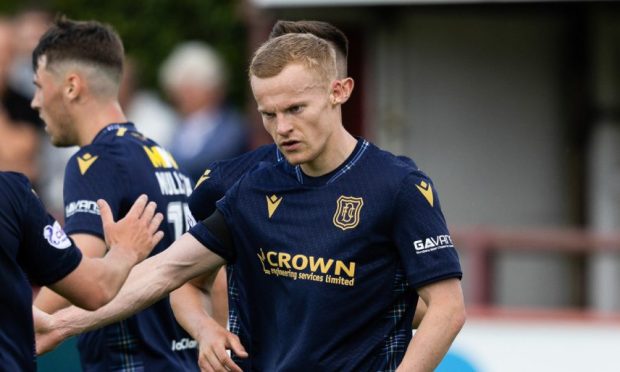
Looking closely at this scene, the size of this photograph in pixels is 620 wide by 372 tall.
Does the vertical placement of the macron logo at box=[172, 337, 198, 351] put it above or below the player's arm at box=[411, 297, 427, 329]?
below

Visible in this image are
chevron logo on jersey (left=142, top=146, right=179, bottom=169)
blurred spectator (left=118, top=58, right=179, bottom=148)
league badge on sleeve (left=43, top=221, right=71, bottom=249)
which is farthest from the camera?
blurred spectator (left=118, top=58, right=179, bottom=148)

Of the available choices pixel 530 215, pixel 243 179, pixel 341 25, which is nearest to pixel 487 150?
pixel 530 215

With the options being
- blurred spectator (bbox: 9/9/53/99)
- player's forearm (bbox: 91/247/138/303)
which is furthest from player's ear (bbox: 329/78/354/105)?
blurred spectator (bbox: 9/9/53/99)

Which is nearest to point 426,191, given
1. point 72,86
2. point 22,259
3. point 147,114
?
point 22,259

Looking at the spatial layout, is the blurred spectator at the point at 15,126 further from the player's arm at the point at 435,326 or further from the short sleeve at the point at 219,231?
the player's arm at the point at 435,326

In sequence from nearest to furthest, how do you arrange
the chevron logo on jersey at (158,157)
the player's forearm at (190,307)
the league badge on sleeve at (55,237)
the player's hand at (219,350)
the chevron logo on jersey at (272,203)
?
the league badge on sleeve at (55,237)
the chevron logo on jersey at (272,203)
the player's hand at (219,350)
the player's forearm at (190,307)
the chevron logo on jersey at (158,157)

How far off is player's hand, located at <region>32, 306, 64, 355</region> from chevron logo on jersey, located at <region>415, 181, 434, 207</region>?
165 centimetres

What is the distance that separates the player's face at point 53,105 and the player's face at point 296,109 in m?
1.64

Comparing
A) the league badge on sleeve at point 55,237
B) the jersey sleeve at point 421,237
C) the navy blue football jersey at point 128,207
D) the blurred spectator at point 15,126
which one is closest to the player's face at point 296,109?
the jersey sleeve at point 421,237

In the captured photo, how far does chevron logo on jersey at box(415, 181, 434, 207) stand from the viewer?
546 centimetres

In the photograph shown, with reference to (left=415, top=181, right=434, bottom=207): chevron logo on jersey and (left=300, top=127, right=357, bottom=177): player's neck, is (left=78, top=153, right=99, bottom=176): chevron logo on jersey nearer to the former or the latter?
(left=300, top=127, right=357, bottom=177): player's neck

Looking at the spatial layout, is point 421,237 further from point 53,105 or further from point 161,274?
point 53,105

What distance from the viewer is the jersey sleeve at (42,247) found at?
212 inches

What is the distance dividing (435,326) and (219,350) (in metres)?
0.92
